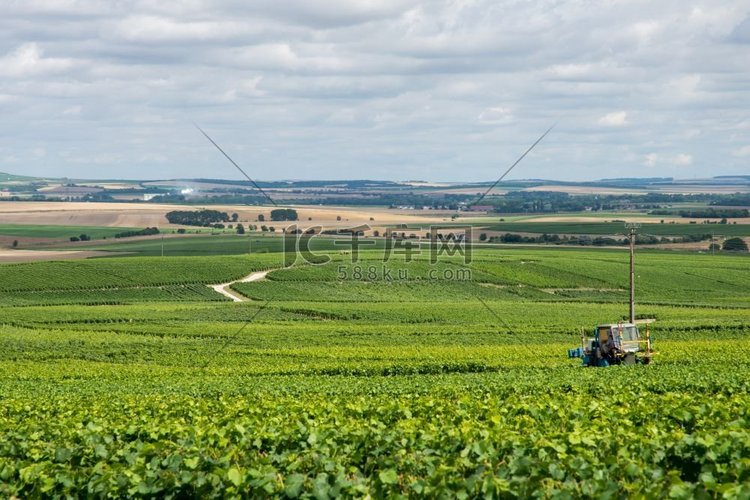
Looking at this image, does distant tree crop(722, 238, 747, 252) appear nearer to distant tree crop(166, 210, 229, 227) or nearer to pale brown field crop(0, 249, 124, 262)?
distant tree crop(166, 210, 229, 227)

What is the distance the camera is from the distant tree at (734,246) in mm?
133750

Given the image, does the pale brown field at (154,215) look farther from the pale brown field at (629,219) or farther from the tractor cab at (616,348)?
the tractor cab at (616,348)

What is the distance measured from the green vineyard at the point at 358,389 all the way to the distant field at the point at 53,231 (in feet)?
158

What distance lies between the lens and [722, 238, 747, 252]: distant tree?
439 feet

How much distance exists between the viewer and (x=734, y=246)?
134m

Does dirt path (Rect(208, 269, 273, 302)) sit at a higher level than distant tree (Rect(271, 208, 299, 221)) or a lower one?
lower

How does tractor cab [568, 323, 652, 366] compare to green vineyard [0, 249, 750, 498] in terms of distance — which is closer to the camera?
green vineyard [0, 249, 750, 498]

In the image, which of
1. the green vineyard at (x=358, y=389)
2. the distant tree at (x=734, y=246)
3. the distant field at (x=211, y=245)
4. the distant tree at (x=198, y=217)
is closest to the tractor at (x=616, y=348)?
the green vineyard at (x=358, y=389)

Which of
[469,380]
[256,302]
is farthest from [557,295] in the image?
[469,380]

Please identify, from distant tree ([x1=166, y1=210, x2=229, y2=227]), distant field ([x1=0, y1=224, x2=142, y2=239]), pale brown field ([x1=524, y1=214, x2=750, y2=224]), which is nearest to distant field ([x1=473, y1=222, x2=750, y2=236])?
pale brown field ([x1=524, y1=214, x2=750, y2=224])

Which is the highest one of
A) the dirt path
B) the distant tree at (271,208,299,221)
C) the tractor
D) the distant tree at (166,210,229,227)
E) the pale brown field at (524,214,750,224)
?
the distant tree at (271,208,299,221)

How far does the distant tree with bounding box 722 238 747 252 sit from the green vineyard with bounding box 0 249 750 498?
37.3 metres

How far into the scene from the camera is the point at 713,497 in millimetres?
11219

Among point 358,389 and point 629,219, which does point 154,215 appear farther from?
point 358,389
